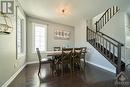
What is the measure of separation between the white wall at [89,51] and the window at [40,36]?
84.5 inches

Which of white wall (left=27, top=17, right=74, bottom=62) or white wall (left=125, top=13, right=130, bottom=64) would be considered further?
white wall (left=27, top=17, right=74, bottom=62)

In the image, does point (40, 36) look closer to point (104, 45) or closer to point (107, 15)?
point (104, 45)

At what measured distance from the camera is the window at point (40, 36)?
6.32 metres

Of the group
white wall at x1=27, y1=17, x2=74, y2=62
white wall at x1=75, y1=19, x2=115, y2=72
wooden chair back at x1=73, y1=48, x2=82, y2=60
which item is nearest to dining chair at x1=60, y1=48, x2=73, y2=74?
wooden chair back at x1=73, y1=48, x2=82, y2=60

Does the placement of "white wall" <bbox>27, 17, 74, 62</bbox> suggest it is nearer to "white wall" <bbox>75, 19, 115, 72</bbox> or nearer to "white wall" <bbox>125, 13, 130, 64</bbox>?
"white wall" <bbox>75, 19, 115, 72</bbox>

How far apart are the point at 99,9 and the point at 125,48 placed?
6.75 feet

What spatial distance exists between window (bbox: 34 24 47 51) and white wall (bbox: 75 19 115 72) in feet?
7.04

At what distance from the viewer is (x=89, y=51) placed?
19.9 ft

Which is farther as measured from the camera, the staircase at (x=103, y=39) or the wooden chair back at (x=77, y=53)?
the staircase at (x=103, y=39)

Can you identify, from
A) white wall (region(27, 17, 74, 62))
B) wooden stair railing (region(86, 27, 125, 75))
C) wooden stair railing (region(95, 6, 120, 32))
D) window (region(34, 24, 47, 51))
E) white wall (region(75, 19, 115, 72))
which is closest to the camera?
wooden stair railing (region(86, 27, 125, 75))

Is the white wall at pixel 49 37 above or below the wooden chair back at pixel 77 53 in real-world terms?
above

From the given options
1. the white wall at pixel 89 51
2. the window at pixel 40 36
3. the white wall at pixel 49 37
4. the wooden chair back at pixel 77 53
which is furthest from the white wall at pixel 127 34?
Answer: the window at pixel 40 36

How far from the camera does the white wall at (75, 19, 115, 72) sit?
4926mm

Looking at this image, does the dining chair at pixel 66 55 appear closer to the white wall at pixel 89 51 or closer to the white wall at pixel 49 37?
the white wall at pixel 89 51
